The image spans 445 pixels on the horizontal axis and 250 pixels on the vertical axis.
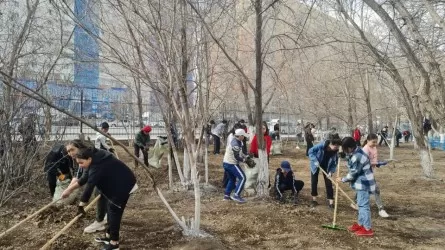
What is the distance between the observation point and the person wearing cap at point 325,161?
6705mm

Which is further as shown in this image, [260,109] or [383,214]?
[260,109]

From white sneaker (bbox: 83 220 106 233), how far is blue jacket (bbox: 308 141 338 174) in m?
3.37

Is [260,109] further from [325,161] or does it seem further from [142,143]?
[142,143]

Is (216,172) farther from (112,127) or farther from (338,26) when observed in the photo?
(112,127)

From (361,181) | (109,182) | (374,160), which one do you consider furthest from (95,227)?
(374,160)

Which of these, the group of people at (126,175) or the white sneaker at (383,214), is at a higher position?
the group of people at (126,175)

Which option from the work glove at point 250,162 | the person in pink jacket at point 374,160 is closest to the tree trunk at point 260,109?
the work glove at point 250,162

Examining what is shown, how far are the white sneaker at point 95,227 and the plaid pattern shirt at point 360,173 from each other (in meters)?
3.06

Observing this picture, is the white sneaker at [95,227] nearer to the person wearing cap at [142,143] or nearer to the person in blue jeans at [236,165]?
the person in blue jeans at [236,165]

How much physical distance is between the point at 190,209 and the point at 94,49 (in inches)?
162

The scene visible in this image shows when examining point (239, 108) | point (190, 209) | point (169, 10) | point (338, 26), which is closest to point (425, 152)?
point (338, 26)

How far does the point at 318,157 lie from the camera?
269 inches

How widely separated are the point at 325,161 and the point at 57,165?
13.9 ft

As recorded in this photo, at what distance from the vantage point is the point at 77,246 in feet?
14.8
